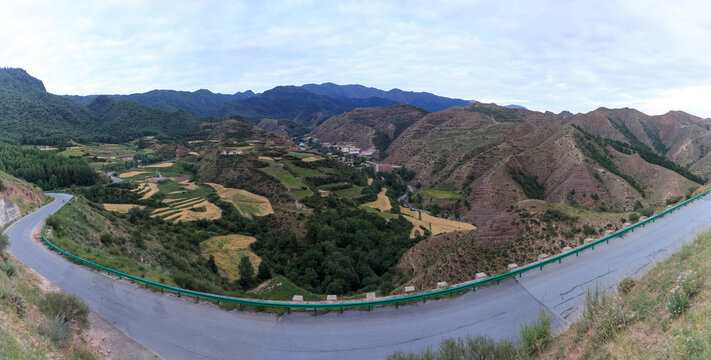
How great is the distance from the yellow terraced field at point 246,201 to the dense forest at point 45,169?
31462 millimetres

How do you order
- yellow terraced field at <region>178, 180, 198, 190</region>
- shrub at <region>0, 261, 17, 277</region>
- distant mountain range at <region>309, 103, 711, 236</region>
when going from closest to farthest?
shrub at <region>0, 261, 17, 277</region>
yellow terraced field at <region>178, 180, 198, 190</region>
distant mountain range at <region>309, 103, 711, 236</region>

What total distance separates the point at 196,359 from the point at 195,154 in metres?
128

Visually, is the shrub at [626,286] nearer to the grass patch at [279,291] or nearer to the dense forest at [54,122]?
the grass patch at [279,291]

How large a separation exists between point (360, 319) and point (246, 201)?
5567 centimetres

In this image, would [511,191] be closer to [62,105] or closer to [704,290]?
[704,290]

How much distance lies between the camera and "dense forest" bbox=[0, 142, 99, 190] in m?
61.9

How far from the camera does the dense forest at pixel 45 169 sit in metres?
61.9

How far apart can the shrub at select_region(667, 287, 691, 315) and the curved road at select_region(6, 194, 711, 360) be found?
3.47 m

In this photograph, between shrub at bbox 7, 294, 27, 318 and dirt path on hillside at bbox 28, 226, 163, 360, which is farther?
dirt path on hillside at bbox 28, 226, 163, 360

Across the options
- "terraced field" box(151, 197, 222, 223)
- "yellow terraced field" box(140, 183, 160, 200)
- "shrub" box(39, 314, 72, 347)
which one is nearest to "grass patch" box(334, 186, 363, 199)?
"terraced field" box(151, 197, 222, 223)

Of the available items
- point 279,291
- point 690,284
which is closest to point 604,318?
point 690,284

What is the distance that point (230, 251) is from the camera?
1471 inches

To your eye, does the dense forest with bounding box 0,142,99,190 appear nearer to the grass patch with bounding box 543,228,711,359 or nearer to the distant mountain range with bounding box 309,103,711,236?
the distant mountain range with bounding box 309,103,711,236

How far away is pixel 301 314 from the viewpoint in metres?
10.5
